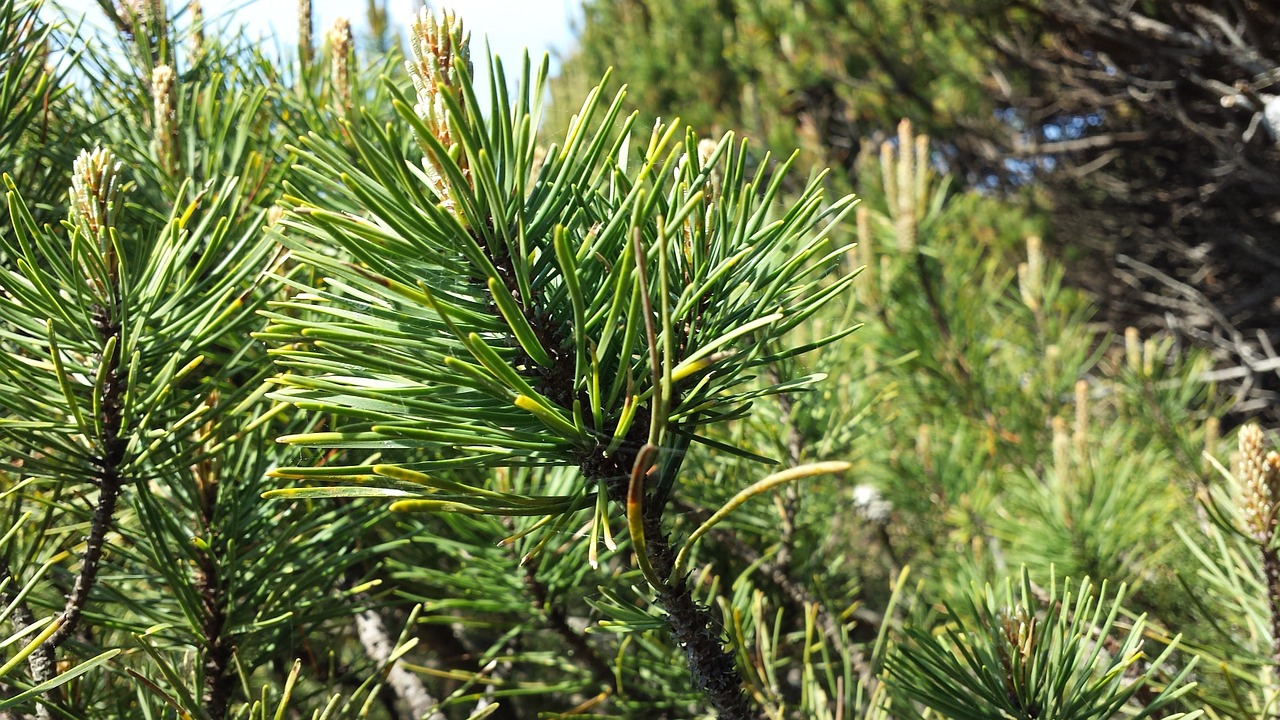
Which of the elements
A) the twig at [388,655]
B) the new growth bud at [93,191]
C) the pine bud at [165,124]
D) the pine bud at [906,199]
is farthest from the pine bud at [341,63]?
the pine bud at [906,199]

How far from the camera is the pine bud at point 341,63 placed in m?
0.57

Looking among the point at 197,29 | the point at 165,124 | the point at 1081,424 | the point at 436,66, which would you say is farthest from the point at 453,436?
the point at 1081,424

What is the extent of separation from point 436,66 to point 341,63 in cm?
36

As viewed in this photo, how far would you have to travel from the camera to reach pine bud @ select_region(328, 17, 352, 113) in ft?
1.88

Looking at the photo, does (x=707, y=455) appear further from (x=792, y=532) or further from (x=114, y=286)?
(x=114, y=286)

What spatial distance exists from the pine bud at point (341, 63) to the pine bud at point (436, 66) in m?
0.31

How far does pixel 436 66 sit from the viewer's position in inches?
11.0

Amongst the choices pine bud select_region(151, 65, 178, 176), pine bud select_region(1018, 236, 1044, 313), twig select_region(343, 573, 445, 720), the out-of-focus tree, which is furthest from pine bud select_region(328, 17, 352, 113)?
the out-of-focus tree

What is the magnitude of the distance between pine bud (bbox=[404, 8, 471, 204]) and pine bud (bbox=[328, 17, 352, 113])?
313mm

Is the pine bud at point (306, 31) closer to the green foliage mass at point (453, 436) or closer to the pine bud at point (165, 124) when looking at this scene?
the green foliage mass at point (453, 436)

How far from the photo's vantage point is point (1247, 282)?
73.4 inches

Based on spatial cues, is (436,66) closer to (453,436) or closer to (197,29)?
(453,436)

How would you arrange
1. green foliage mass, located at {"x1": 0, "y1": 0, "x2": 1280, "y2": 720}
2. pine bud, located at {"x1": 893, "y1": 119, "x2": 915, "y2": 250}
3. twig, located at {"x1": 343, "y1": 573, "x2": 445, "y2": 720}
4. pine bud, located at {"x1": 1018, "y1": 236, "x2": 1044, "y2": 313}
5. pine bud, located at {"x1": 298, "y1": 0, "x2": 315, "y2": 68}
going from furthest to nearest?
pine bud, located at {"x1": 1018, "y1": 236, "x2": 1044, "y2": 313}, pine bud, located at {"x1": 893, "y1": 119, "x2": 915, "y2": 250}, pine bud, located at {"x1": 298, "y1": 0, "x2": 315, "y2": 68}, twig, located at {"x1": 343, "y1": 573, "x2": 445, "y2": 720}, green foliage mass, located at {"x1": 0, "y1": 0, "x2": 1280, "y2": 720}

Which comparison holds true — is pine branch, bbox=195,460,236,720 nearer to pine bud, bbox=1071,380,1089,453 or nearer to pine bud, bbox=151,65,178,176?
pine bud, bbox=151,65,178,176
